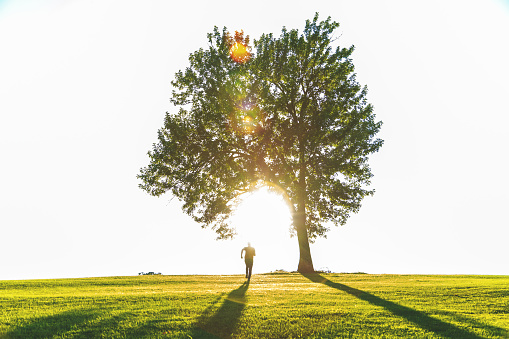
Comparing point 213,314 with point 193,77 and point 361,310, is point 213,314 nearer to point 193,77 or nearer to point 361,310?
point 361,310

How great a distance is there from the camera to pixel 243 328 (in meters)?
11.1

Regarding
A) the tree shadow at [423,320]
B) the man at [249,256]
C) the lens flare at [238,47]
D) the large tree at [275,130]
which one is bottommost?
the tree shadow at [423,320]

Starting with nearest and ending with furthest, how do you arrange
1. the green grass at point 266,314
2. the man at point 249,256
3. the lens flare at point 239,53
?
the green grass at point 266,314, the man at point 249,256, the lens flare at point 239,53

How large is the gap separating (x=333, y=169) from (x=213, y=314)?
1966cm

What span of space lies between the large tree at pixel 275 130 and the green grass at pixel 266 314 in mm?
14452

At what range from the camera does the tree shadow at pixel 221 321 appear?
10638 mm

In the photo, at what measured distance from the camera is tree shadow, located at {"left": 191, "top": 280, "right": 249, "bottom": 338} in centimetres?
1064

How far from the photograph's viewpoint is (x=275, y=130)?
32469 millimetres

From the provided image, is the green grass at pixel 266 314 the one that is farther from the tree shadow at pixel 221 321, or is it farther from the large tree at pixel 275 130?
the large tree at pixel 275 130

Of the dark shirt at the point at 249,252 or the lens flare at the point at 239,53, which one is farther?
the lens flare at the point at 239,53

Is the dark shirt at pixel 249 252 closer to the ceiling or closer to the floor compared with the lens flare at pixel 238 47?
closer to the floor

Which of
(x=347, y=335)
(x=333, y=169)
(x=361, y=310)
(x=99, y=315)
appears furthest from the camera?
(x=333, y=169)

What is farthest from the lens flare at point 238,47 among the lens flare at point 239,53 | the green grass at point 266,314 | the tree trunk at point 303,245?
the green grass at point 266,314

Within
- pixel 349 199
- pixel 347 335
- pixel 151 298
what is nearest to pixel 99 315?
pixel 151 298
